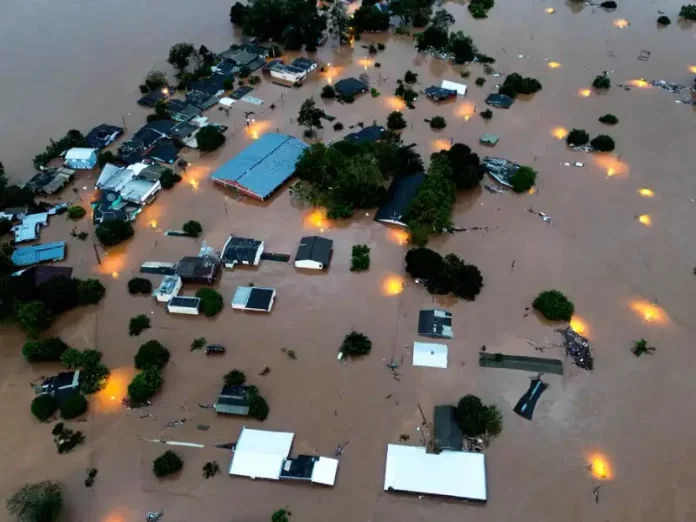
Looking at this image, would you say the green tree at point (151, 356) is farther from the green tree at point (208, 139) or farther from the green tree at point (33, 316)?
the green tree at point (208, 139)

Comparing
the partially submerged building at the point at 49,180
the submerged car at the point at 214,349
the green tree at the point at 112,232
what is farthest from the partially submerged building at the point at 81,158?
the submerged car at the point at 214,349

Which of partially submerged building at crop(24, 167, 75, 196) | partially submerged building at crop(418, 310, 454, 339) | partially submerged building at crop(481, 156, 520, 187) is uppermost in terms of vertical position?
partially submerged building at crop(481, 156, 520, 187)

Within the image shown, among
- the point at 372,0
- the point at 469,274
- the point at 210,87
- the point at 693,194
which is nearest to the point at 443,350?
the point at 469,274

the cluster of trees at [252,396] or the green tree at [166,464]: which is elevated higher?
the cluster of trees at [252,396]

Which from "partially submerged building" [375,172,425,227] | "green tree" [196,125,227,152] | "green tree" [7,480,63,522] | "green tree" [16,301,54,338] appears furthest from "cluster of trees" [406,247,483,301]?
"green tree" [7,480,63,522]

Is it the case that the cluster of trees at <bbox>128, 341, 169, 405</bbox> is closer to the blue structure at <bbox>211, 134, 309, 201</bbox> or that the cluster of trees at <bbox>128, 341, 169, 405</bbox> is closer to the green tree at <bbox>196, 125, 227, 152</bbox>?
the blue structure at <bbox>211, 134, 309, 201</bbox>

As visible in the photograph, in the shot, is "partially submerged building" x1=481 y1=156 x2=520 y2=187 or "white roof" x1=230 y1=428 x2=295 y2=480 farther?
"partially submerged building" x1=481 y1=156 x2=520 y2=187

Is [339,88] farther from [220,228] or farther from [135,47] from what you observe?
[135,47]
